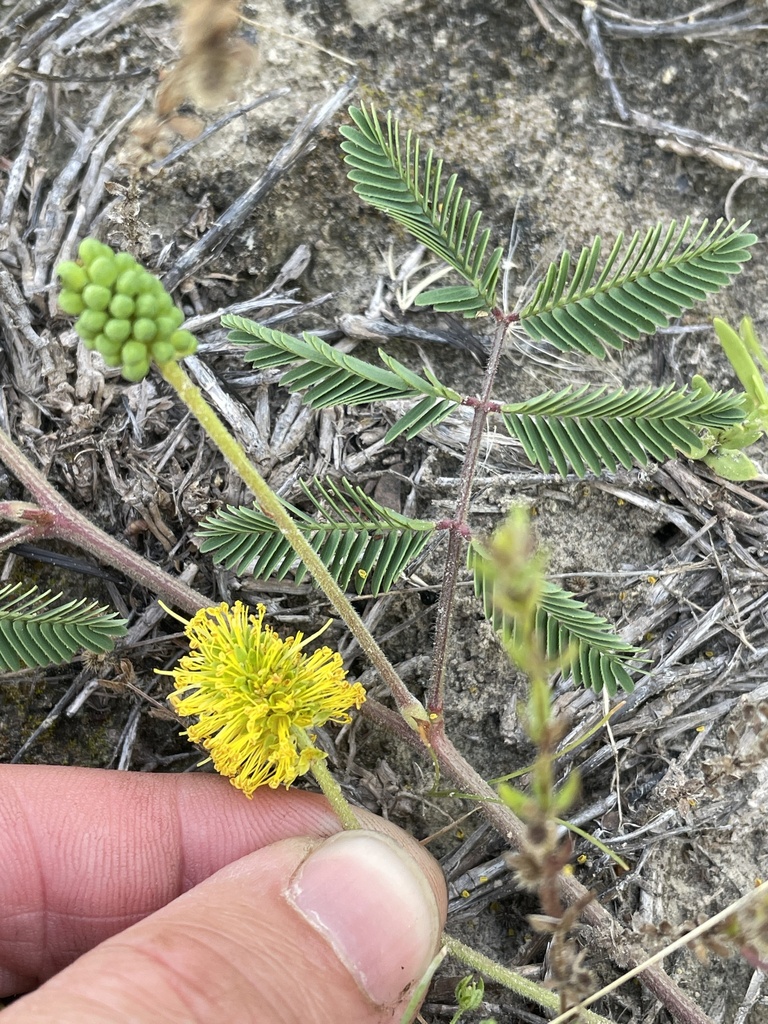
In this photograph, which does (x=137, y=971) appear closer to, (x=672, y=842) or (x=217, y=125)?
(x=672, y=842)

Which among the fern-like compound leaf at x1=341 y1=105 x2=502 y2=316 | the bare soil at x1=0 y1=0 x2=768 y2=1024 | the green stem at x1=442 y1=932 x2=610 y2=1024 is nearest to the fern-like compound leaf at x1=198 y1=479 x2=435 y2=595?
the bare soil at x1=0 y1=0 x2=768 y2=1024

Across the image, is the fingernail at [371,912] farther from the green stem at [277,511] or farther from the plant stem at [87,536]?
the plant stem at [87,536]

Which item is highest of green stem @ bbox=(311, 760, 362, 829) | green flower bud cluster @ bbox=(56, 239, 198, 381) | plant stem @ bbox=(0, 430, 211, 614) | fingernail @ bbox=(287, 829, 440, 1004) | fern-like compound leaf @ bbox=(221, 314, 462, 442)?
green flower bud cluster @ bbox=(56, 239, 198, 381)

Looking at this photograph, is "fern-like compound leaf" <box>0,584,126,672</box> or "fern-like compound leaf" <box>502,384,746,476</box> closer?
"fern-like compound leaf" <box>502,384,746,476</box>

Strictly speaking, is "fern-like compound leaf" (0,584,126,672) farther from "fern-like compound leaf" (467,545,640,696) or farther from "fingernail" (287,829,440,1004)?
"fern-like compound leaf" (467,545,640,696)

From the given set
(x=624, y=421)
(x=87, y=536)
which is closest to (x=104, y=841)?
(x=87, y=536)
